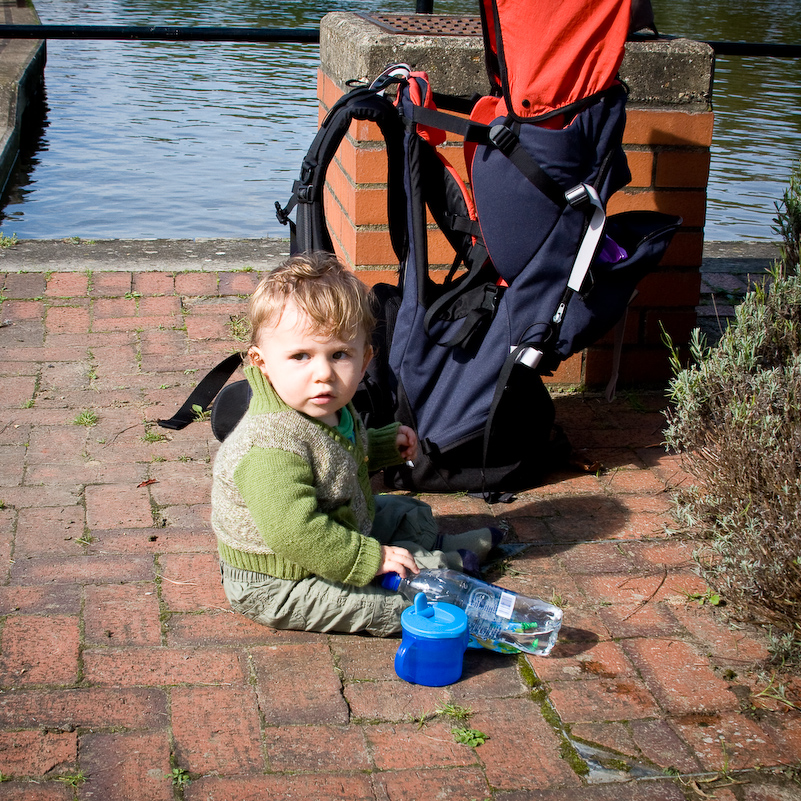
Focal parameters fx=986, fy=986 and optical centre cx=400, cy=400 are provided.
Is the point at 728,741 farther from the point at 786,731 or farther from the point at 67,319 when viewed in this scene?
the point at 67,319

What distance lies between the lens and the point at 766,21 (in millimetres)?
18328

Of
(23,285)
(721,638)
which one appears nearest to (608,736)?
(721,638)

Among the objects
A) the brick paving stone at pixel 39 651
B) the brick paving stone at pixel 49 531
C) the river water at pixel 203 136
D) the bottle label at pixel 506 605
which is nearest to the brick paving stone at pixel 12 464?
the brick paving stone at pixel 49 531

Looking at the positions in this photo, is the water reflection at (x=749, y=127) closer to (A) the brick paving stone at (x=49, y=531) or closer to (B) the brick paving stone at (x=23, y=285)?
(B) the brick paving stone at (x=23, y=285)

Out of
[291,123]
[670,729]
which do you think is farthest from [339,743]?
[291,123]

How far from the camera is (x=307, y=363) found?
2486mm

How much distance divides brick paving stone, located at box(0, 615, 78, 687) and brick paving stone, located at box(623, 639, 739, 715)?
143 centimetres

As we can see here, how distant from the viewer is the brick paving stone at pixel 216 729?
2158 mm

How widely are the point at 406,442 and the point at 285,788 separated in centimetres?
111

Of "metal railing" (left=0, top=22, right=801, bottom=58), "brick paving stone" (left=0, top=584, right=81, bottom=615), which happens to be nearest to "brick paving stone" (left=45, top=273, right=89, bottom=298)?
"metal railing" (left=0, top=22, right=801, bottom=58)

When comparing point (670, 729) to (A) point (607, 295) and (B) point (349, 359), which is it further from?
(A) point (607, 295)

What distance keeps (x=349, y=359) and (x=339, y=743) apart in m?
0.93

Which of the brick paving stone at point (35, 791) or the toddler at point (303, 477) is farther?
the toddler at point (303, 477)

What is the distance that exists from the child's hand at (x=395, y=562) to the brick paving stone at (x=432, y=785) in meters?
0.51
